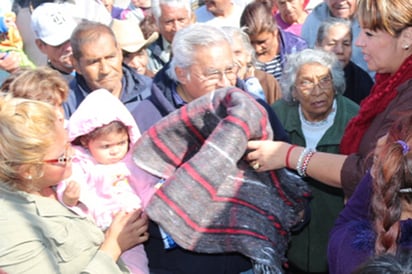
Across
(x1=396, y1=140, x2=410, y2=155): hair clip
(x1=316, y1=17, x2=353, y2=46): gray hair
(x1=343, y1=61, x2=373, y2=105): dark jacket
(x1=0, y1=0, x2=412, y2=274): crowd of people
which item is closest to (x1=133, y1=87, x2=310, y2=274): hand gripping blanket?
(x1=0, y1=0, x2=412, y2=274): crowd of people

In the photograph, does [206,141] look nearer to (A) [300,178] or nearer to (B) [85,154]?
(A) [300,178]

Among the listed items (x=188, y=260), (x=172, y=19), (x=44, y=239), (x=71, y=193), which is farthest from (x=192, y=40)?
(x=172, y=19)

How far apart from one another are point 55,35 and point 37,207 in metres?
2.39

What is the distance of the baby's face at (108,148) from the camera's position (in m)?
3.12

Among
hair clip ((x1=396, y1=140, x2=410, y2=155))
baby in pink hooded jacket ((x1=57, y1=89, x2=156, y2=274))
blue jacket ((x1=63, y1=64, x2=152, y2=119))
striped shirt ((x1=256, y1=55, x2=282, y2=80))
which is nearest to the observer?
hair clip ((x1=396, y1=140, x2=410, y2=155))

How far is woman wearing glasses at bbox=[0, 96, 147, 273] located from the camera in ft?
7.80

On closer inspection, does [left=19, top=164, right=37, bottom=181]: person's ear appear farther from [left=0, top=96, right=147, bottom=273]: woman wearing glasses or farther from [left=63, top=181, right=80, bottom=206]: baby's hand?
[left=63, top=181, right=80, bottom=206]: baby's hand

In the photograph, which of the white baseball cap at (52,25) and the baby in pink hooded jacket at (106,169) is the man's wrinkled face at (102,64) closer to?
the baby in pink hooded jacket at (106,169)

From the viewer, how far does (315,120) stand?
383cm

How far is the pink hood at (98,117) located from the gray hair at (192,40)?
1.46 feet

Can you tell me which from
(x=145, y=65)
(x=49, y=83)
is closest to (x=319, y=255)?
(x=49, y=83)

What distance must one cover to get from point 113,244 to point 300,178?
0.90 metres

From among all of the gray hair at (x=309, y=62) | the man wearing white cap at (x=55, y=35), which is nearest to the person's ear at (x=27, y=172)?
the gray hair at (x=309, y=62)

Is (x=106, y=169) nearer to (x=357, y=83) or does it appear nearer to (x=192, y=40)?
(x=192, y=40)
